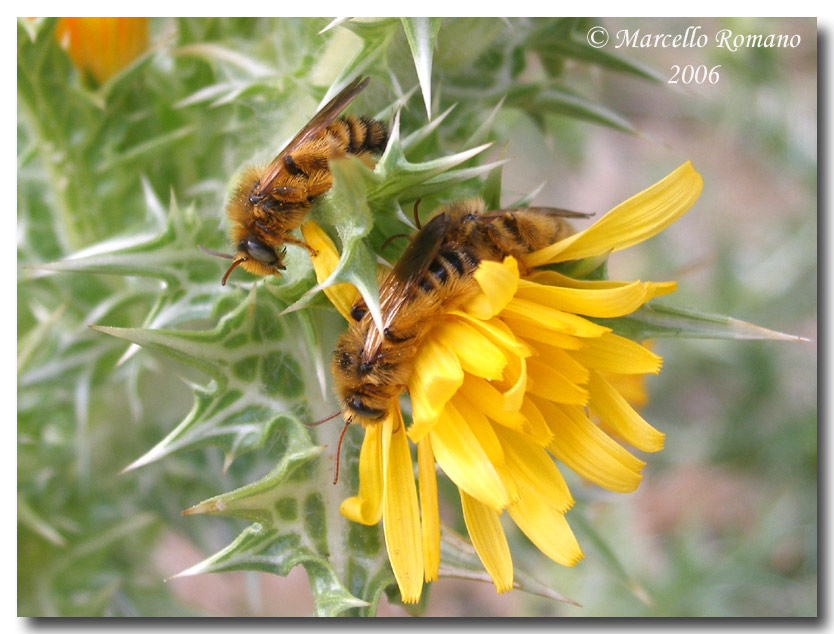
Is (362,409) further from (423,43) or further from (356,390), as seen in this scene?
(423,43)

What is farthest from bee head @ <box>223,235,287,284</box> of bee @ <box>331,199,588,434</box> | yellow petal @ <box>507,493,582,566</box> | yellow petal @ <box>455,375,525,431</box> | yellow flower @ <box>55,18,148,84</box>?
Result: yellow flower @ <box>55,18,148,84</box>

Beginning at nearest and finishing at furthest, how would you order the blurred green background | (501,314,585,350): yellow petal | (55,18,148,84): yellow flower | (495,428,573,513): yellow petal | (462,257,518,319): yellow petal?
(462,257,518,319): yellow petal → (501,314,585,350): yellow petal → (495,428,573,513): yellow petal → the blurred green background → (55,18,148,84): yellow flower

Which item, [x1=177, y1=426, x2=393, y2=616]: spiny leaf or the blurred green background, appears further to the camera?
the blurred green background

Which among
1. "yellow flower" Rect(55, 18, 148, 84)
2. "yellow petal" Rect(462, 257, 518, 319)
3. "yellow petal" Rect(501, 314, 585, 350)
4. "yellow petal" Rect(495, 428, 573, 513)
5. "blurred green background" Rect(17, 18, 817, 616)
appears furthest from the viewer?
"yellow flower" Rect(55, 18, 148, 84)

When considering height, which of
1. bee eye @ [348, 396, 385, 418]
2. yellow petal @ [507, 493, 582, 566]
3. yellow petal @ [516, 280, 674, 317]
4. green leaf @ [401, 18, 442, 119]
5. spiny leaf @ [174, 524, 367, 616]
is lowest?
spiny leaf @ [174, 524, 367, 616]

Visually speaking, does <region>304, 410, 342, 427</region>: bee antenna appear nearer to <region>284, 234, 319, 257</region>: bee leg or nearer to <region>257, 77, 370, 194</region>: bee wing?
<region>284, 234, 319, 257</region>: bee leg

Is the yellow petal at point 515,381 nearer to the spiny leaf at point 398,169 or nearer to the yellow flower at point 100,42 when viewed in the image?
the spiny leaf at point 398,169

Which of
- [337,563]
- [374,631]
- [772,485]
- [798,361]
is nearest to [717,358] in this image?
[798,361]

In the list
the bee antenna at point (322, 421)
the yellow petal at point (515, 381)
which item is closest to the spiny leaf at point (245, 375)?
the bee antenna at point (322, 421)
